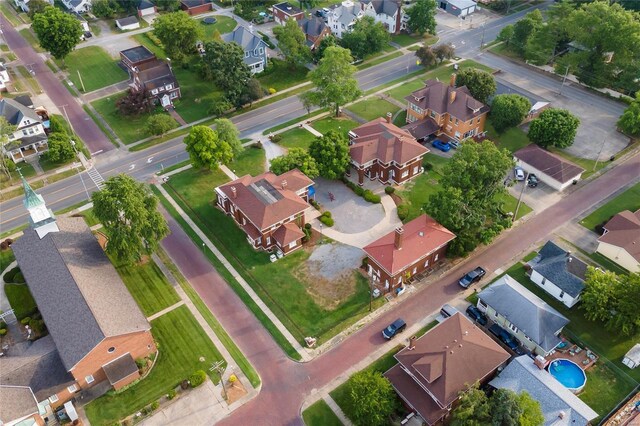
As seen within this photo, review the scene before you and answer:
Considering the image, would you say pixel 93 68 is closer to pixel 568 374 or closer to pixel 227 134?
pixel 227 134

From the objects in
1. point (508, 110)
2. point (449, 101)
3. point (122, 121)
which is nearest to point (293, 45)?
point (449, 101)

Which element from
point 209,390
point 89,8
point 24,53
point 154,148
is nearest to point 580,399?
point 209,390

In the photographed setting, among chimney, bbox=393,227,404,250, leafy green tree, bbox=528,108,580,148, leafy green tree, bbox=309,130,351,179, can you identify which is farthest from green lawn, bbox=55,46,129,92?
leafy green tree, bbox=528,108,580,148

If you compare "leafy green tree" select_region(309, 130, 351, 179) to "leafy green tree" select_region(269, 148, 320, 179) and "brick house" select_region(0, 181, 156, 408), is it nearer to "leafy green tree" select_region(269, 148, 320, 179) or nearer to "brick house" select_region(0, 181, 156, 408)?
"leafy green tree" select_region(269, 148, 320, 179)

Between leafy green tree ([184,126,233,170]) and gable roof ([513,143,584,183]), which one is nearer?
gable roof ([513,143,584,183])

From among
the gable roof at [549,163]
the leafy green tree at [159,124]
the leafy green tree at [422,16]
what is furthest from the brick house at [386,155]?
the leafy green tree at [422,16]

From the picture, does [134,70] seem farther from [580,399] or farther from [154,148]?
[580,399]

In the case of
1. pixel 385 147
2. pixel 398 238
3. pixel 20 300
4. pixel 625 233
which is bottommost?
pixel 20 300
